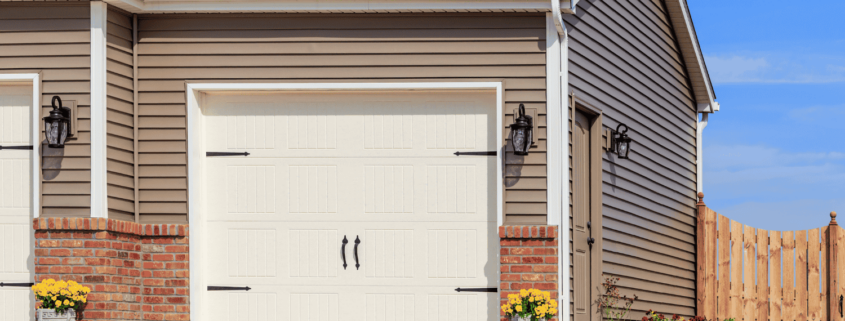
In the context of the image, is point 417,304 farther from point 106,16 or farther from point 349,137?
point 106,16

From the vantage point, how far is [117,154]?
7617 mm

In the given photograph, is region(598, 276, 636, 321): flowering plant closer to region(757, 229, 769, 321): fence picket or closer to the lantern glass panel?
the lantern glass panel

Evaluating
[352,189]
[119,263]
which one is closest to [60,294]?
[119,263]

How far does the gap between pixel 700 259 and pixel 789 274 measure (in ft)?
3.32

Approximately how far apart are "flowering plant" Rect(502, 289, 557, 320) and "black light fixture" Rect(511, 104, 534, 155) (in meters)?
1.09

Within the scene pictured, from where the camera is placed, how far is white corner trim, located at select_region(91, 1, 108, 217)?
7.37m

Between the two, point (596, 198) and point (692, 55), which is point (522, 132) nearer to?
point (596, 198)

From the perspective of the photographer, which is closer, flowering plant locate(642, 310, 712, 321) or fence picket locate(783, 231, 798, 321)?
flowering plant locate(642, 310, 712, 321)

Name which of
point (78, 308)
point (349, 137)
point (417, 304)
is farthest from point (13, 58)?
point (417, 304)

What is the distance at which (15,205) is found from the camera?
7793 mm

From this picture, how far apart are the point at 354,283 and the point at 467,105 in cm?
172

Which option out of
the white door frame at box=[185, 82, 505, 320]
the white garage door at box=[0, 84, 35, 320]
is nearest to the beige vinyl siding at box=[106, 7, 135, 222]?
the white door frame at box=[185, 82, 505, 320]

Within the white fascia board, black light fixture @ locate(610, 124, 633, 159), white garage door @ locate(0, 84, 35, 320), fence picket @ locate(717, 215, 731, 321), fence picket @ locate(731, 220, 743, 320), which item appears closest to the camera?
the white fascia board

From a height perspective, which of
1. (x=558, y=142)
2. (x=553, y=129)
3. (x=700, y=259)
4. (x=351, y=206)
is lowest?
(x=700, y=259)
